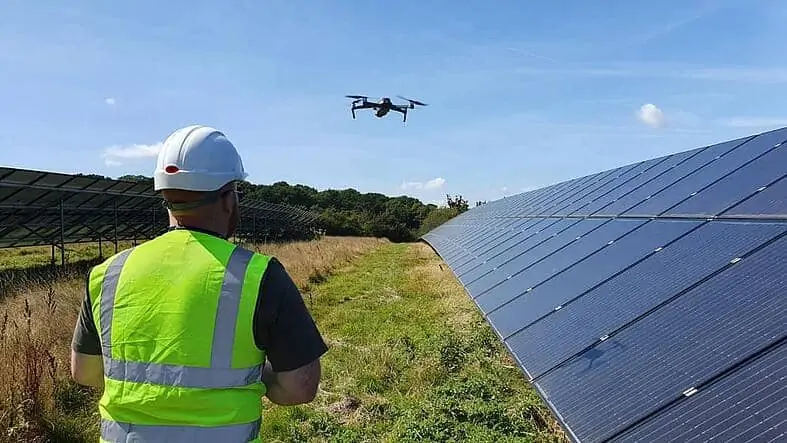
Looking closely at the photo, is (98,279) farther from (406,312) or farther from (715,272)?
(406,312)

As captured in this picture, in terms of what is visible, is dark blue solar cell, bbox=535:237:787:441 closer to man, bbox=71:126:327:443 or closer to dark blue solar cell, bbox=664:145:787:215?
man, bbox=71:126:327:443

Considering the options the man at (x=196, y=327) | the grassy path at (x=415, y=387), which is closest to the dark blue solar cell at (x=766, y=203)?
the grassy path at (x=415, y=387)

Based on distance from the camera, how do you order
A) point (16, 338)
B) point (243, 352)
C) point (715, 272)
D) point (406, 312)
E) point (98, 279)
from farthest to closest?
point (406, 312)
point (16, 338)
point (715, 272)
point (98, 279)
point (243, 352)

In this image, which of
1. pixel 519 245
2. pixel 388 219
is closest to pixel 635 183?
Result: pixel 519 245

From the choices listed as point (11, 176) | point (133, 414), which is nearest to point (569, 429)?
point (133, 414)

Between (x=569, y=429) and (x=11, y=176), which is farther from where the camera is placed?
(x=11, y=176)

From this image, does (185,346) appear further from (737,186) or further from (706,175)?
(706,175)
